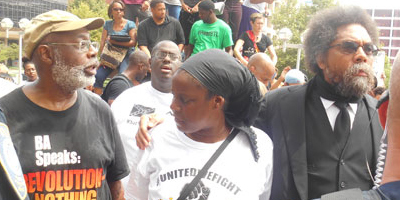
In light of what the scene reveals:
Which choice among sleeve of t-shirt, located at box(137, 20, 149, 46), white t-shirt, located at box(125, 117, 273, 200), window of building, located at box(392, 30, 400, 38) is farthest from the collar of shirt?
window of building, located at box(392, 30, 400, 38)

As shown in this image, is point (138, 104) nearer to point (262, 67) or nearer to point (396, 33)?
point (262, 67)

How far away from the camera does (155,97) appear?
138 inches

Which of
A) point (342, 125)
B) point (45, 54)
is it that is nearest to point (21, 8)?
point (45, 54)

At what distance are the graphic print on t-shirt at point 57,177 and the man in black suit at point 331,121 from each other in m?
1.12

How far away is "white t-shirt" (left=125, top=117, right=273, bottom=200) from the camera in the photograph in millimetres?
2055

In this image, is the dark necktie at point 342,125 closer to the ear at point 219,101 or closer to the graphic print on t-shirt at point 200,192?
the ear at point 219,101

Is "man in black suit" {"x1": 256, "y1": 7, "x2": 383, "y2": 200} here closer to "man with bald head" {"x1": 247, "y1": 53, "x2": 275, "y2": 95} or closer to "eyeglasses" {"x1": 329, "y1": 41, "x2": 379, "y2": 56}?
"eyeglasses" {"x1": 329, "y1": 41, "x2": 379, "y2": 56}

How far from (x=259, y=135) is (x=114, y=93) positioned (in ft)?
8.91

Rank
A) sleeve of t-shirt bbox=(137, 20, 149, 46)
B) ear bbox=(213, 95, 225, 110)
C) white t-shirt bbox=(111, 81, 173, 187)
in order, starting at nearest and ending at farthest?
ear bbox=(213, 95, 225, 110), white t-shirt bbox=(111, 81, 173, 187), sleeve of t-shirt bbox=(137, 20, 149, 46)

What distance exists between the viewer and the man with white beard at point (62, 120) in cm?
219

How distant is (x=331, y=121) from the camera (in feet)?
8.27

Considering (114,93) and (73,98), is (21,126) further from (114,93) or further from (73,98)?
(114,93)

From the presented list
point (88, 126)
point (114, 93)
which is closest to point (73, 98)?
point (88, 126)

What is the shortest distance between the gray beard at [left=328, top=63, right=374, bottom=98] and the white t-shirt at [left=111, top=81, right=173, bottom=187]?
53.7 inches
